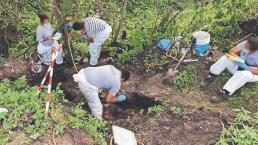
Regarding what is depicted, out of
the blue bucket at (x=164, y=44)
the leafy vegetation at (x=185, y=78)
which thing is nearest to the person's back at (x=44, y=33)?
the blue bucket at (x=164, y=44)

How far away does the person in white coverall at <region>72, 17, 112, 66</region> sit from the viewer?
8.11m

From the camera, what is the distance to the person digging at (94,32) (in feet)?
26.5

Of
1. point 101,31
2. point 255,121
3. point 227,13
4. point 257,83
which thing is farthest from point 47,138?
point 227,13

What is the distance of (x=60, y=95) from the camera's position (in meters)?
7.38

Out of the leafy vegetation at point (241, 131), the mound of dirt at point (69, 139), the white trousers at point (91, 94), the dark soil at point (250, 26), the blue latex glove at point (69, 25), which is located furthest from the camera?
the dark soil at point (250, 26)

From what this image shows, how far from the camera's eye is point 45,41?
809cm

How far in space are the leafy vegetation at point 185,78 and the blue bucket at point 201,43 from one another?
51cm

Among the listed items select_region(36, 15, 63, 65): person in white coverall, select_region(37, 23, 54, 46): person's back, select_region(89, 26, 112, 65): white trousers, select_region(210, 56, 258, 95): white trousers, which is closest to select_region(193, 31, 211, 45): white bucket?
select_region(210, 56, 258, 95): white trousers

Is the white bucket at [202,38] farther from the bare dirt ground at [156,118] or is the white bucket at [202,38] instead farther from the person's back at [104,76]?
the person's back at [104,76]

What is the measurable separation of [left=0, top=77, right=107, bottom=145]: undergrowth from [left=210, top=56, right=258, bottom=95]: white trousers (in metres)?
2.38

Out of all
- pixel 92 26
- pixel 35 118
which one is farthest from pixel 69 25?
pixel 35 118

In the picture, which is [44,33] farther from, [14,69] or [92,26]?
[14,69]

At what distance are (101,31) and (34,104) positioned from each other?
2.30 metres

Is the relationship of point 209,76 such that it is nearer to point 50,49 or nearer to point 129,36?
point 129,36
